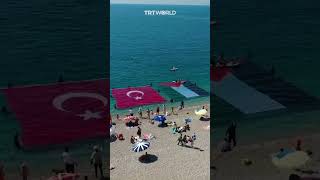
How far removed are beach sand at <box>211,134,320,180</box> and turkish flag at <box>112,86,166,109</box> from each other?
12.4 metres

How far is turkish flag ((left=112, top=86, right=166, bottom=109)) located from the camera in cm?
3306

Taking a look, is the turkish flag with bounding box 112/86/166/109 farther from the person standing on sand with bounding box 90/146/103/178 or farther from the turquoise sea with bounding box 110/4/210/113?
the person standing on sand with bounding box 90/146/103/178

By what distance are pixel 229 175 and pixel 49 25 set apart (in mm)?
12149

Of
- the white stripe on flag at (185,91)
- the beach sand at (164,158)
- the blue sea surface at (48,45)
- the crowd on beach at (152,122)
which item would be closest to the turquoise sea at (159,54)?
the white stripe on flag at (185,91)

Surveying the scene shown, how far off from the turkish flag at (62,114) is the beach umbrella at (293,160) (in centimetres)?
801

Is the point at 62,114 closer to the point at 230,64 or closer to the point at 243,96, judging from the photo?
the point at 243,96

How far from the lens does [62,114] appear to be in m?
19.2

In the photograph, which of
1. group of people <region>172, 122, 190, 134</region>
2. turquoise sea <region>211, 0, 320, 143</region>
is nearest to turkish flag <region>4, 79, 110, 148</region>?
group of people <region>172, 122, 190, 134</region>

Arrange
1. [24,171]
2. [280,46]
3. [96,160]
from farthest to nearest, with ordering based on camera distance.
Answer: [280,46] < [24,171] < [96,160]

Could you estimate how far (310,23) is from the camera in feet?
100

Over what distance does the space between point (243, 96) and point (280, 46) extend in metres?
5.44

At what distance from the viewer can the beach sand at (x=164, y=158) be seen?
18953mm

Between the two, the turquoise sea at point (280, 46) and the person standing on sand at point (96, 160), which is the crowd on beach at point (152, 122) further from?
the person standing on sand at point (96, 160)

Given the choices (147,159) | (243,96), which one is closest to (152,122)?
(243,96)
